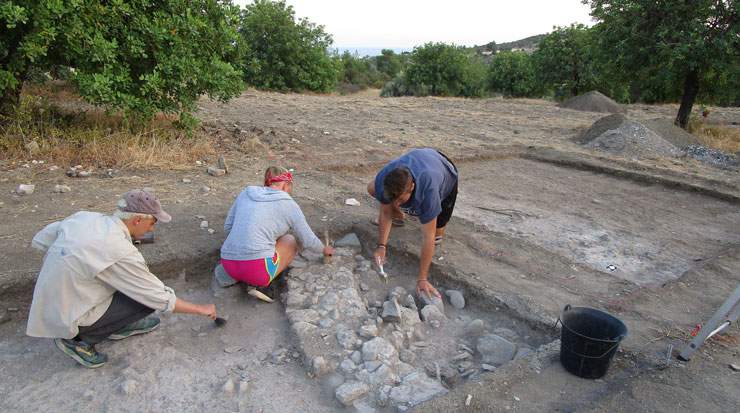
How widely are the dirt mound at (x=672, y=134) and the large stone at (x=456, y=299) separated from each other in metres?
7.87

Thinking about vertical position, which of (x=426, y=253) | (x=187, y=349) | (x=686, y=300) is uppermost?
(x=426, y=253)

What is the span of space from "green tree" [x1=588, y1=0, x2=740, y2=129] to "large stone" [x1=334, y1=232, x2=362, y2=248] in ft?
27.1

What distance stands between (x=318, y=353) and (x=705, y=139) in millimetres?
10657

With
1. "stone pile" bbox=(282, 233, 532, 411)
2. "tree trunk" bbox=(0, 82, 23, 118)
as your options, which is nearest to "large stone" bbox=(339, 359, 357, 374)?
"stone pile" bbox=(282, 233, 532, 411)

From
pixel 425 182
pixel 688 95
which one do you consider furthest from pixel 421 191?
pixel 688 95

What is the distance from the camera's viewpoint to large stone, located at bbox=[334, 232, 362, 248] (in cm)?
431

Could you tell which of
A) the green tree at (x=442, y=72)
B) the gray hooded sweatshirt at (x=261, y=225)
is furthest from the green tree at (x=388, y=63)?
the gray hooded sweatshirt at (x=261, y=225)

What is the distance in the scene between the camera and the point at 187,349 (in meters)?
3.06

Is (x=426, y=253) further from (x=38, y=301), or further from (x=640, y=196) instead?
(x=640, y=196)

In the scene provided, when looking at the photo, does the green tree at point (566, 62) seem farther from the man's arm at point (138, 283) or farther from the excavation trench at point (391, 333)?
the man's arm at point (138, 283)

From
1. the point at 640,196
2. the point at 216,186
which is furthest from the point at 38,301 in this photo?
the point at 640,196

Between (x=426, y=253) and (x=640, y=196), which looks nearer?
(x=426, y=253)

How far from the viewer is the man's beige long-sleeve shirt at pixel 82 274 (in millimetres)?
2346

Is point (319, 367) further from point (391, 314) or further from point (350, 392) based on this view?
point (391, 314)
